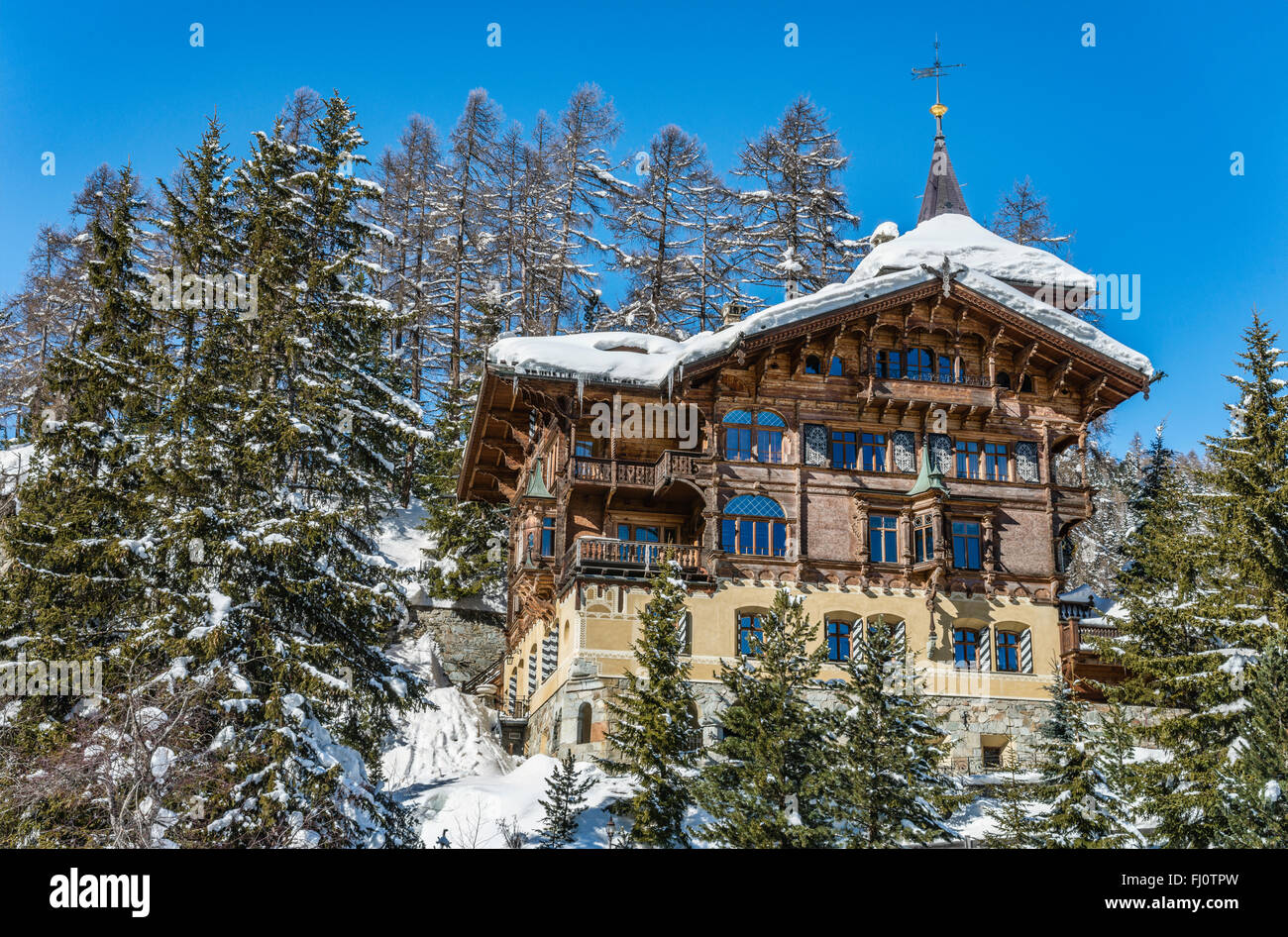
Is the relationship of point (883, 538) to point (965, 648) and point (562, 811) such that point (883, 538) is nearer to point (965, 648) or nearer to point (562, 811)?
point (965, 648)

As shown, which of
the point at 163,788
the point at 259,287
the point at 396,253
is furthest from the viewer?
the point at 396,253

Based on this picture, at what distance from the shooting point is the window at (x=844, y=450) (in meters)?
38.5

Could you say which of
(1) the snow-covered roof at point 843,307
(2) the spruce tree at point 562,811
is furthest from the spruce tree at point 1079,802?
(1) the snow-covered roof at point 843,307

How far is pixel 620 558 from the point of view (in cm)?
3634

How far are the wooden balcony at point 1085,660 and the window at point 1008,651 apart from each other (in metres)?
1.27

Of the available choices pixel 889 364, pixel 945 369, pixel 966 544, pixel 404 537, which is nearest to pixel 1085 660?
pixel 966 544

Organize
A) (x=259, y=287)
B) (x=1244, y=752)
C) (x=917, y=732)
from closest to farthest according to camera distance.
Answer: (x=1244, y=752), (x=917, y=732), (x=259, y=287)

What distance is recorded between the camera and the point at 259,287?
28.1 metres

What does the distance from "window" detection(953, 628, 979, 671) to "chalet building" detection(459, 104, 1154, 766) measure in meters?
0.06

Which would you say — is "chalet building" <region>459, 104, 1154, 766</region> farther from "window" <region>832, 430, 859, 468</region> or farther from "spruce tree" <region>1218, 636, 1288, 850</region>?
"spruce tree" <region>1218, 636, 1288, 850</region>

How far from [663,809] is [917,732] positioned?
18.3 feet

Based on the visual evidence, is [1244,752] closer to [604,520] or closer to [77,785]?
[604,520]

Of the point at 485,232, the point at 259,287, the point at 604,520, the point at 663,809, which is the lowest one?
the point at 663,809
